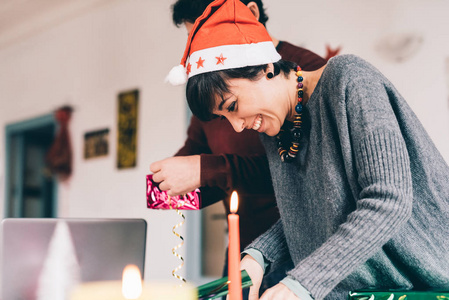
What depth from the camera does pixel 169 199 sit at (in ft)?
3.39

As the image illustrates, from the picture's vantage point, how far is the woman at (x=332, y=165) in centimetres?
71

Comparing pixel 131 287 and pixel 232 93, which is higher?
pixel 232 93

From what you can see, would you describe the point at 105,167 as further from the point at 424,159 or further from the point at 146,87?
the point at 424,159

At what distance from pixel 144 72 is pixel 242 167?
263 cm

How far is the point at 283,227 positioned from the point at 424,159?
33 cm

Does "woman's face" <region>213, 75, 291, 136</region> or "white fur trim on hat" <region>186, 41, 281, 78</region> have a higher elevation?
"white fur trim on hat" <region>186, 41, 281, 78</region>

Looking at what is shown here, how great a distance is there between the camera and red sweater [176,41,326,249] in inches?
44.3

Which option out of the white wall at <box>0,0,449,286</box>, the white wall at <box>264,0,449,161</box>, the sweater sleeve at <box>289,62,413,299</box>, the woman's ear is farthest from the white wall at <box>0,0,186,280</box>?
the sweater sleeve at <box>289,62,413,299</box>

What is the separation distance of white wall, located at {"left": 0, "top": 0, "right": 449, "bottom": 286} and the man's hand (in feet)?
5.15

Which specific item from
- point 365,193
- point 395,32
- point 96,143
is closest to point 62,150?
point 96,143

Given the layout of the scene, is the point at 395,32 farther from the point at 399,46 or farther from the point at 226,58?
the point at 226,58

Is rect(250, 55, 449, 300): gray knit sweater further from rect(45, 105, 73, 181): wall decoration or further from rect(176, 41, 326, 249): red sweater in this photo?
rect(45, 105, 73, 181): wall decoration

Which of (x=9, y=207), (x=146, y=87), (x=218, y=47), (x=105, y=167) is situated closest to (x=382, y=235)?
(x=218, y=47)

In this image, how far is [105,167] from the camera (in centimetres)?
382
